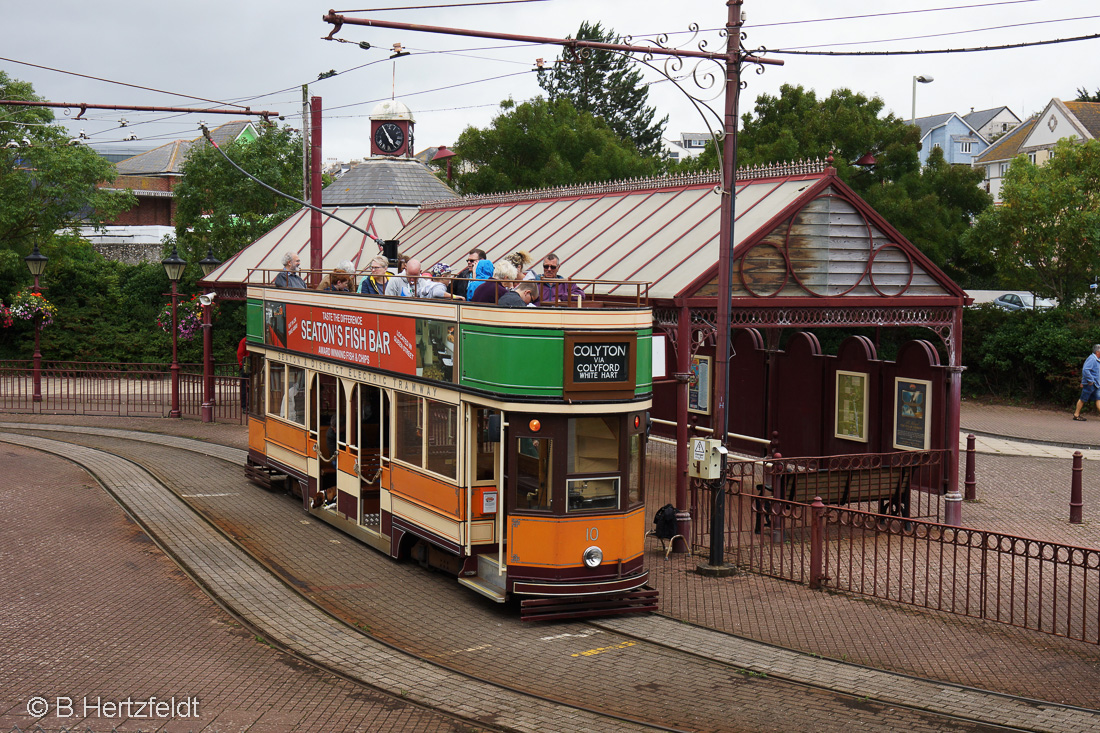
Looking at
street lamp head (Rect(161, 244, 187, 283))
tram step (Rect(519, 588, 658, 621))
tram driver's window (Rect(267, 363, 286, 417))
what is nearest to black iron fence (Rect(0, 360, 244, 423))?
street lamp head (Rect(161, 244, 187, 283))

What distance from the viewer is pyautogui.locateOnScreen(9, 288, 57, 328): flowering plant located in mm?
31000

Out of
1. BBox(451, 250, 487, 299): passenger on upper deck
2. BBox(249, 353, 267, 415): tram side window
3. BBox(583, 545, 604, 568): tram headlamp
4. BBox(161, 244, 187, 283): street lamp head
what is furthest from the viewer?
BBox(161, 244, 187, 283): street lamp head

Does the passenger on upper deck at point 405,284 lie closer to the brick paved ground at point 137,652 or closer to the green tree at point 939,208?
the brick paved ground at point 137,652

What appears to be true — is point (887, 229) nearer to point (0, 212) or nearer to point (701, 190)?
point (701, 190)

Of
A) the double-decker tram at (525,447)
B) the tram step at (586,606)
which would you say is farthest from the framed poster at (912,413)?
the tram step at (586,606)

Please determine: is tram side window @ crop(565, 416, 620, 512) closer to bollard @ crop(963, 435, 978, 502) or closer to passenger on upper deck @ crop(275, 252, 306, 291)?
passenger on upper deck @ crop(275, 252, 306, 291)

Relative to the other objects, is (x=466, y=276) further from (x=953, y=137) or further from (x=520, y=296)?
(x=953, y=137)

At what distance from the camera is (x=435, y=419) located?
12.3 m

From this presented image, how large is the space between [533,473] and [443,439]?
4.70ft

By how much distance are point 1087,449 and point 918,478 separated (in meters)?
9.59

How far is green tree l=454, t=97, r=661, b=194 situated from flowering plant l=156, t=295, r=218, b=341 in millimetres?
10875

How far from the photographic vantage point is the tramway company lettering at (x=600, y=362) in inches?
436

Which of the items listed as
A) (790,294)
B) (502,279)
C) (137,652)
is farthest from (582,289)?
(137,652)

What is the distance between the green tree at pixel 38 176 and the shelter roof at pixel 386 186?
8.03 meters
